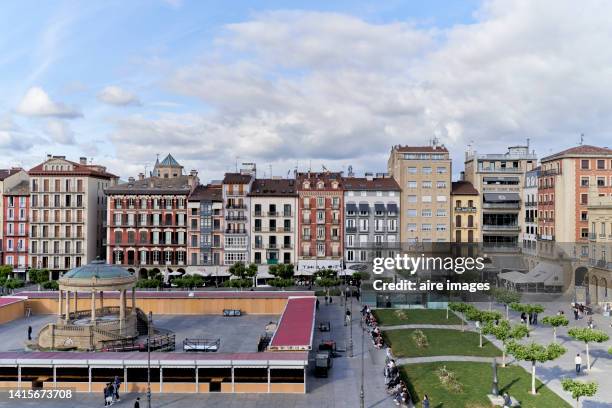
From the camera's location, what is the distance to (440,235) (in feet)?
323

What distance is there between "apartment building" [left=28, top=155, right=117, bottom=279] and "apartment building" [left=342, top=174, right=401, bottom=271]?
43406mm

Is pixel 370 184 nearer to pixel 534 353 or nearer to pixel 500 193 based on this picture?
pixel 500 193

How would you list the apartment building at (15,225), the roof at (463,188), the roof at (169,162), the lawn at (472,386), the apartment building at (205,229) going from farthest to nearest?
1. the roof at (169,162)
2. the apartment building at (15,225)
3. the roof at (463,188)
4. the apartment building at (205,229)
5. the lawn at (472,386)

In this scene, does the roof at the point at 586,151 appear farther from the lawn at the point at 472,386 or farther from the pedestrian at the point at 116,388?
the pedestrian at the point at 116,388

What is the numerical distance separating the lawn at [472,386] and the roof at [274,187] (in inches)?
2187

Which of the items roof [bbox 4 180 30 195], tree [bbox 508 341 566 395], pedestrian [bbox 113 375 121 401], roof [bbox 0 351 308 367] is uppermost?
roof [bbox 4 180 30 195]

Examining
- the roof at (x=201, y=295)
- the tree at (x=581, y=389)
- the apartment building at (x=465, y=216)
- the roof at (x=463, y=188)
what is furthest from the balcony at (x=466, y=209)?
the tree at (x=581, y=389)

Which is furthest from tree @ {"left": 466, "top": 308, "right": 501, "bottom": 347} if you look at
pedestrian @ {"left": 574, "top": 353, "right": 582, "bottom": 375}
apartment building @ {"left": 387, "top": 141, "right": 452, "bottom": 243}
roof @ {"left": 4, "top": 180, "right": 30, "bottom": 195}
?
roof @ {"left": 4, "top": 180, "right": 30, "bottom": 195}

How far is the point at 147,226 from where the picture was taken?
9862 cm

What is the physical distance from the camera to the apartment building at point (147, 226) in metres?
98.4

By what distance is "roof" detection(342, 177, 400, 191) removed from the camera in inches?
3875

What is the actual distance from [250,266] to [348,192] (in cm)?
1986

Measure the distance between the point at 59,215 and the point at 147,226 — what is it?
615 inches

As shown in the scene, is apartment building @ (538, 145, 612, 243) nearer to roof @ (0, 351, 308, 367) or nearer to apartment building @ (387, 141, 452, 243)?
apartment building @ (387, 141, 452, 243)
